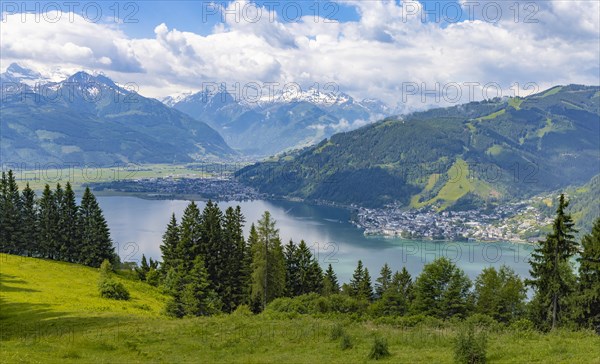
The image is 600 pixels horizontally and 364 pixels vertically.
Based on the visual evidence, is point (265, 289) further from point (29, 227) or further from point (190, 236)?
point (29, 227)

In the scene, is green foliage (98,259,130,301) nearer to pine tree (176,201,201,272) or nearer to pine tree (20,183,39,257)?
pine tree (176,201,201,272)

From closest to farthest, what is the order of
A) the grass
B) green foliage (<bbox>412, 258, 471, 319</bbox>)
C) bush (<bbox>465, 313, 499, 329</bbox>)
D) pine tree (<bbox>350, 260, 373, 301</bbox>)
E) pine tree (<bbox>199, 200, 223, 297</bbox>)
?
1. the grass
2. bush (<bbox>465, 313, 499, 329</bbox>)
3. green foliage (<bbox>412, 258, 471, 319</bbox>)
4. pine tree (<bbox>199, 200, 223, 297</bbox>)
5. pine tree (<bbox>350, 260, 373, 301</bbox>)

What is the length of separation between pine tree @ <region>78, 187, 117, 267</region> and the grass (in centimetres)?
3115

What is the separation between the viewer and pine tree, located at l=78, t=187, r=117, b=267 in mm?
77062

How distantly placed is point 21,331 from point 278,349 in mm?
21965

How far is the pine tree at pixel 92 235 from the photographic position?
77062 millimetres

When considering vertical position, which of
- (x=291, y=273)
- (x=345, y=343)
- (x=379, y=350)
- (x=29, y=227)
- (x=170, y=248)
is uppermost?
(x=29, y=227)

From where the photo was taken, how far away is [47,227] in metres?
77.5

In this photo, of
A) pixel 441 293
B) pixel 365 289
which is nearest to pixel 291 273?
pixel 365 289

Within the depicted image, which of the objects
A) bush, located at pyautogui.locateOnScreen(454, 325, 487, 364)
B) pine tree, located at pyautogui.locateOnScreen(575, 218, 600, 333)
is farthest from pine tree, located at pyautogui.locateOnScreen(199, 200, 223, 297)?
bush, located at pyautogui.locateOnScreen(454, 325, 487, 364)

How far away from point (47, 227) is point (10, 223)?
6.31m

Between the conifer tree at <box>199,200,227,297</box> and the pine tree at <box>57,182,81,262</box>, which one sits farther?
the pine tree at <box>57,182,81,262</box>

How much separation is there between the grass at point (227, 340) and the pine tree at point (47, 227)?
33676mm

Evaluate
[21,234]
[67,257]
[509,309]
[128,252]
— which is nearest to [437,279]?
[509,309]
